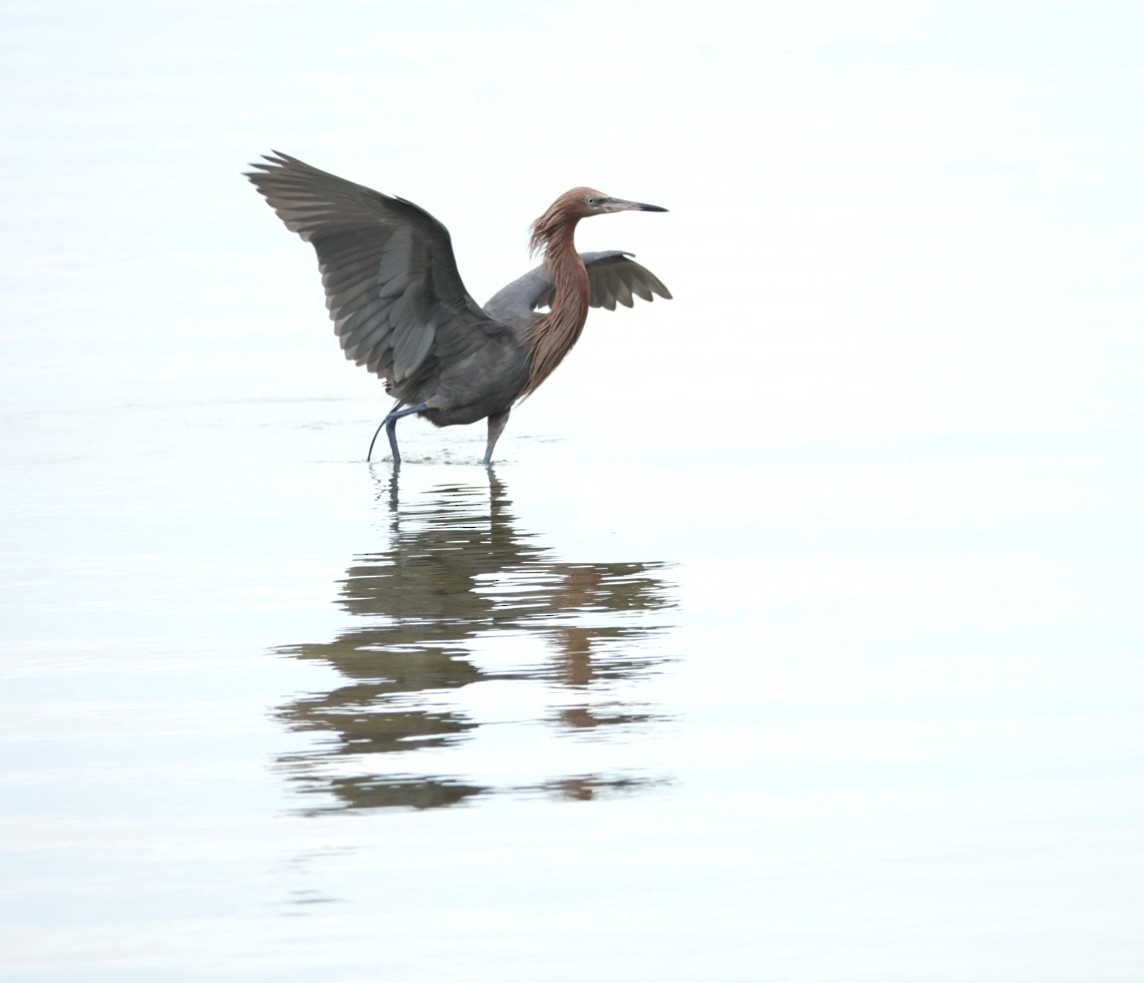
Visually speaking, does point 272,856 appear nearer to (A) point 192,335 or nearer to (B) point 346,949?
(B) point 346,949

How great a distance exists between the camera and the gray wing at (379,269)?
1123 centimetres

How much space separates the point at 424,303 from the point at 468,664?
16.7 feet

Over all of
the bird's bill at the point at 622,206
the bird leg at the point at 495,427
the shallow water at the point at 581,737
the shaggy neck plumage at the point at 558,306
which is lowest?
the shallow water at the point at 581,737

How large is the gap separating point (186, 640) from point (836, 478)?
4.31 metres

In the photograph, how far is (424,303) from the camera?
1180 cm

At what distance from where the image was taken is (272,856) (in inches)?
202

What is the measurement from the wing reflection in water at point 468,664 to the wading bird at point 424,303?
2.14 metres

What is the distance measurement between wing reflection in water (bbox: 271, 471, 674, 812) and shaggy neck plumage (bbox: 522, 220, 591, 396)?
244cm

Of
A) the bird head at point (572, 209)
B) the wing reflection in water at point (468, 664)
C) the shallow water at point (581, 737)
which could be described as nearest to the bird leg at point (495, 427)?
the bird head at point (572, 209)

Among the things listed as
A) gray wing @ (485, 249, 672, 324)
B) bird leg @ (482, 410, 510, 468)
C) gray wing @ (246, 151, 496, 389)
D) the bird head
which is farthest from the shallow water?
gray wing @ (485, 249, 672, 324)

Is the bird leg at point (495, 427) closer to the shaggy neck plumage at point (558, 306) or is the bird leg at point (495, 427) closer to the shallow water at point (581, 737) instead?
the shaggy neck plumage at point (558, 306)

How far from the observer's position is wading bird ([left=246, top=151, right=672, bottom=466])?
11.3 metres

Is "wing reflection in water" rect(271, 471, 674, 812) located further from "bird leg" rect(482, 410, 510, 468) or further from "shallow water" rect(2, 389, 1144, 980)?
"bird leg" rect(482, 410, 510, 468)

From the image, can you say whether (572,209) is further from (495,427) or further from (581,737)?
(581,737)
